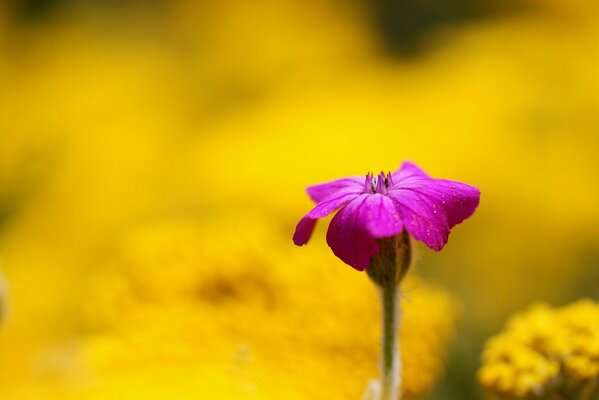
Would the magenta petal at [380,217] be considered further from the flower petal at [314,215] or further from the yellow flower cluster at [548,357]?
the yellow flower cluster at [548,357]

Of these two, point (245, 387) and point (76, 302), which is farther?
point (76, 302)

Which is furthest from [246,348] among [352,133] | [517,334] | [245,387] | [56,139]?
[56,139]

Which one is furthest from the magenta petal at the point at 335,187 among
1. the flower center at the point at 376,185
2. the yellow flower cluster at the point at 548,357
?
the yellow flower cluster at the point at 548,357

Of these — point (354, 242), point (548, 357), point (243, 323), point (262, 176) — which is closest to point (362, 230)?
point (354, 242)

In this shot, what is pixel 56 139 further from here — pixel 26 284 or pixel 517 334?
pixel 517 334

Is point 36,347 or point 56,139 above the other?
point 56,139

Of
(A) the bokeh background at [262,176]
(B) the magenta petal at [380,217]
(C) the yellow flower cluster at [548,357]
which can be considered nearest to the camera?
(B) the magenta petal at [380,217]

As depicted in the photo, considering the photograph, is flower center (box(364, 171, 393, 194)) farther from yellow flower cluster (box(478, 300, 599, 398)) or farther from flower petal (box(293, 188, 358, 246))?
yellow flower cluster (box(478, 300, 599, 398))
